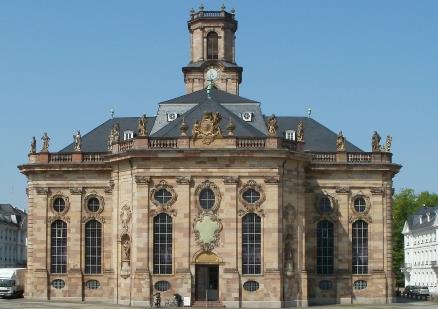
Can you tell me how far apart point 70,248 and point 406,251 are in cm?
7897

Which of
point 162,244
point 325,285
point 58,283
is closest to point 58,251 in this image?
point 58,283

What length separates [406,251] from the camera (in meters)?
144

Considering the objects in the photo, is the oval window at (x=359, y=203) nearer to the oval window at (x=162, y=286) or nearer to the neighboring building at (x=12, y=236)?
the oval window at (x=162, y=286)

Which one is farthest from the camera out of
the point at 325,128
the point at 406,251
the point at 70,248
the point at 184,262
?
the point at 406,251

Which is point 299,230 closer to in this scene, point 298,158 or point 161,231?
point 298,158

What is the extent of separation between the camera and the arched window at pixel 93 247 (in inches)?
2968

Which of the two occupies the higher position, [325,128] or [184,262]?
[325,128]

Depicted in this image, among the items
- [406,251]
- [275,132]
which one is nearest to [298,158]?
[275,132]

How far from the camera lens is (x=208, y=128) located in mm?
68438

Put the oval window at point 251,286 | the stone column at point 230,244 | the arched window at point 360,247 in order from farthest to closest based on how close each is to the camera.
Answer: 1. the arched window at point 360,247
2. the oval window at point 251,286
3. the stone column at point 230,244

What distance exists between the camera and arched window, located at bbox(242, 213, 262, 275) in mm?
67875

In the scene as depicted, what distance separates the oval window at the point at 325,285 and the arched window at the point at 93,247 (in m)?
17.2

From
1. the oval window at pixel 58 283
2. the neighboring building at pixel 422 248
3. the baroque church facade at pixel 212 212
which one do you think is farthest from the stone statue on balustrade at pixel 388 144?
the neighboring building at pixel 422 248

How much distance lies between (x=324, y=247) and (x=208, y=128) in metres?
14.9
